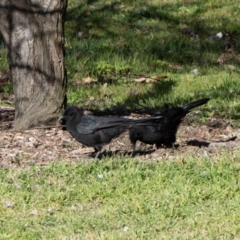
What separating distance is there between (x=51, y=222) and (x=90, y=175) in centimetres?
102

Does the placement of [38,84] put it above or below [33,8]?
below

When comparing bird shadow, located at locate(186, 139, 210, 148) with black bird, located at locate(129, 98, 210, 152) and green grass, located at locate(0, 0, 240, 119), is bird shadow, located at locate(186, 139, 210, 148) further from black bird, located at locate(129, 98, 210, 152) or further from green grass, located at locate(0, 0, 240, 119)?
green grass, located at locate(0, 0, 240, 119)

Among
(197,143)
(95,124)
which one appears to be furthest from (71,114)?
(197,143)

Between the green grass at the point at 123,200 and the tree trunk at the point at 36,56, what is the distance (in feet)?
5.12

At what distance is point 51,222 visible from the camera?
607 centimetres

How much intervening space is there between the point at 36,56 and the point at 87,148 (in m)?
1.16

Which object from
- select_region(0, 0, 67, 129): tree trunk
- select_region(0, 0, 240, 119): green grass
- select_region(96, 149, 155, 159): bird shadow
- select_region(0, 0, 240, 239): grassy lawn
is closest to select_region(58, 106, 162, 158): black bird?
select_region(96, 149, 155, 159): bird shadow

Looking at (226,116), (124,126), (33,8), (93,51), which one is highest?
(33,8)

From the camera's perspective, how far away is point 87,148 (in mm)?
8500

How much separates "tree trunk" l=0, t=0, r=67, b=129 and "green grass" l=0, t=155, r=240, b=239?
1562mm

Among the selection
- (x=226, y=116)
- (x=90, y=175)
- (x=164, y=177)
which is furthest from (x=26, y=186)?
(x=226, y=116)

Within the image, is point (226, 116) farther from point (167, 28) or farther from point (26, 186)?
point (167, 28)

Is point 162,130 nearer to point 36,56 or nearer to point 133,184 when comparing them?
point 133,184

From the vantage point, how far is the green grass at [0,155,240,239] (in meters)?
5.82
